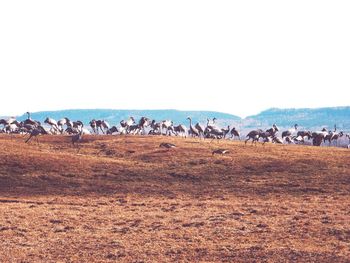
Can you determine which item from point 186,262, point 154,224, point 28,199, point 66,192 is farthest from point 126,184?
point 186,262

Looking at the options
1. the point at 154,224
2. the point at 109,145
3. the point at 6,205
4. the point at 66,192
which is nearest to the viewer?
the point at 154,224

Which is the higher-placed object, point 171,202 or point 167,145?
point 167,145

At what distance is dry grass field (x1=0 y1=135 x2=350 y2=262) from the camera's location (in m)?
27.2

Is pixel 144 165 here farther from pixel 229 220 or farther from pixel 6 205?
pixel 229 220

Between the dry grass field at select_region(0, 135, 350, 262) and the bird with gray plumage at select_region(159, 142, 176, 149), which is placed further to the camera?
the bird with gray plumage at select_region(159, 142, 176, 149)

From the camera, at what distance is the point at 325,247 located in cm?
2725

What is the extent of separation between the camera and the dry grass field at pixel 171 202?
2723 cm

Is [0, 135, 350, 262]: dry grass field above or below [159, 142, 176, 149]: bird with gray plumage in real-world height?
below

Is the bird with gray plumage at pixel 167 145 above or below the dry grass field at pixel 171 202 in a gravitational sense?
above

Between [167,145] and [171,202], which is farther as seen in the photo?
[167,145]

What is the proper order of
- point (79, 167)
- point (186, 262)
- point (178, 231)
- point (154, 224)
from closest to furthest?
point (186, 262) → point (178, 231) → point (154, 224) → point (79, 167)

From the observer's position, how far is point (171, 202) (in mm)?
→ 42188

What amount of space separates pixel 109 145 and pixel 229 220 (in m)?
37.3

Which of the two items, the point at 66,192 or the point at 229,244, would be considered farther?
the point at 66,192
